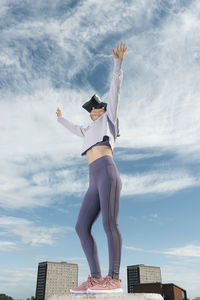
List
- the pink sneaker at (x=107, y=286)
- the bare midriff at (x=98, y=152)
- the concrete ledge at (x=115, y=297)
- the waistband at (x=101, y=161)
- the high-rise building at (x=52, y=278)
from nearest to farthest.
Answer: the concrete ledge at (x=115, y=297), the pink sneaker at (x=107, y=286), the waistband at (x=101, y=161), the bare midriff at (x=98, y=152), the high-rise building at (x=52, y=278)

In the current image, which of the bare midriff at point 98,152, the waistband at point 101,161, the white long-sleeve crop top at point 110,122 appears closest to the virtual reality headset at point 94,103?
the white long-sleeve crop top at point 110,122

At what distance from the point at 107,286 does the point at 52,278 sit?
143 meters

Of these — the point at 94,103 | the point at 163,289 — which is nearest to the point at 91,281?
the point at 94,103

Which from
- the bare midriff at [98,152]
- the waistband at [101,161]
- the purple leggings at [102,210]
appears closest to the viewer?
the purple leggings at [102,210]

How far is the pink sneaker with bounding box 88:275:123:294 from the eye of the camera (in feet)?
12.2

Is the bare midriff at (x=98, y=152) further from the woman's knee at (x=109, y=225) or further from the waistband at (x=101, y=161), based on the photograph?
the woman's knee at (x=109, y=225)

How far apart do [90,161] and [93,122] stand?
78 cm

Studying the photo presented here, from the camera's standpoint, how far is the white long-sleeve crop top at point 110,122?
475 cm

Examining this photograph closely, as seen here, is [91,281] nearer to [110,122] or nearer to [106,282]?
[106,282]

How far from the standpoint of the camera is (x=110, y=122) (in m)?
4.93

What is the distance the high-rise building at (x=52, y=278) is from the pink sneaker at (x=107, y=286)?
140 meters

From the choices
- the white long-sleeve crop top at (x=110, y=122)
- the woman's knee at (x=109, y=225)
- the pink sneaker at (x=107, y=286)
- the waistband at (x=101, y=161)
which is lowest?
the pink sneaker at (x=107, y=286)

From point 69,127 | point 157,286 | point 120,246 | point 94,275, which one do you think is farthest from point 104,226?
point 157,286

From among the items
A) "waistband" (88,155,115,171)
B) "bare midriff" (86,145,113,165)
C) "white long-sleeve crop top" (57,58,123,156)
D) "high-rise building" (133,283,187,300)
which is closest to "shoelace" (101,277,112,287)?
"waistband" (88,155,115,171)
